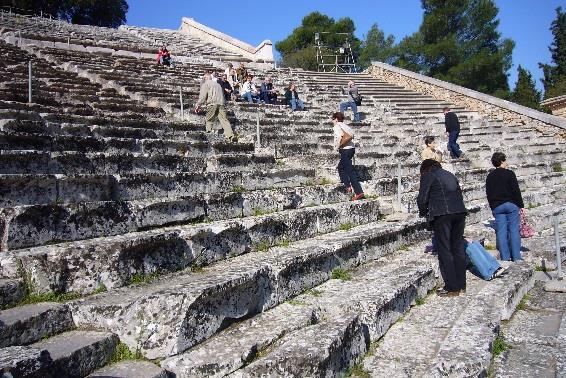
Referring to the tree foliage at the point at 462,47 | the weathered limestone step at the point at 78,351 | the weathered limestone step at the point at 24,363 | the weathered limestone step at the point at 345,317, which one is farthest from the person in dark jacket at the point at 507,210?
the tree foliage at the point at 462,47

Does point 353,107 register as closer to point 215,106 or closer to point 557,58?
point 215,106

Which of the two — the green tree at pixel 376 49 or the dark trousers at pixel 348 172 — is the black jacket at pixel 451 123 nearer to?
the dark trousers at pixel 348 172

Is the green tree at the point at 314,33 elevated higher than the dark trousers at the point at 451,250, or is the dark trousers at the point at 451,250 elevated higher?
the green tree at the point at 314,33

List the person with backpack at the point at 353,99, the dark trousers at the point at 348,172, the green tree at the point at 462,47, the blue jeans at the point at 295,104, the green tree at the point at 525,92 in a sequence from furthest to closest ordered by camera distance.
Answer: the green tree at the point at 462,47 < the green tree at the point at 525,92 < the person with backpack at the point at 353,99 < the blue jeans at the point at 295,104 < the dark trousers at the point at 348,172

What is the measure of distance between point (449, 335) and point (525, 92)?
37.1 m

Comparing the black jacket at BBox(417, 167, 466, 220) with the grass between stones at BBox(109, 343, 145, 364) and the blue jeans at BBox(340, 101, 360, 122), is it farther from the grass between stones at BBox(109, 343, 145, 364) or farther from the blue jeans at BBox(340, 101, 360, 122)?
the blue jeans at BBox(340, 101, 360, 122)

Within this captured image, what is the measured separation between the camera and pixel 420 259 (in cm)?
528

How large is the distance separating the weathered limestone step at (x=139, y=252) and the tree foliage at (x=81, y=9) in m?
37.3

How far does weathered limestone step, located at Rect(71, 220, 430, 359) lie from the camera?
108 inches

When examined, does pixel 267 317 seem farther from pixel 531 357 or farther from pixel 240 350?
pixel 531 357

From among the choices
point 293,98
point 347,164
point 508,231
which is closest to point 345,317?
A: point 508,231

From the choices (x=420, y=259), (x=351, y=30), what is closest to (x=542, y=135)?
(x=420, y=259)

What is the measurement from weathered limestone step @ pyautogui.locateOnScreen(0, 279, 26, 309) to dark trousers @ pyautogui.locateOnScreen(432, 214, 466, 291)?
11.9ft

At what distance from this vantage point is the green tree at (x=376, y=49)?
52719 mm
